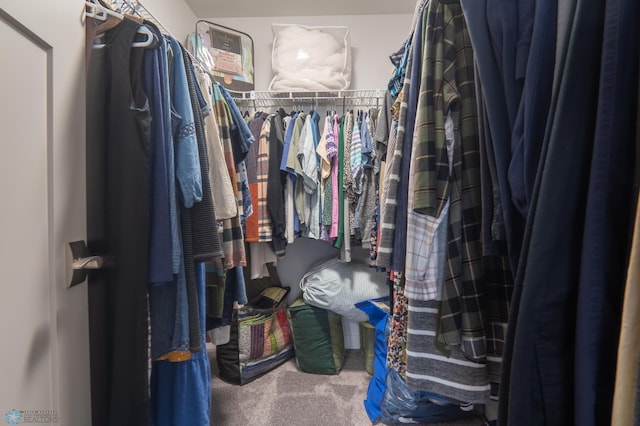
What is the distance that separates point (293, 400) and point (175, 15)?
95.5 inches

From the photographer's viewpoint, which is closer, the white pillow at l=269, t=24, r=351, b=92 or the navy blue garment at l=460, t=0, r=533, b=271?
the navy blue garment at l=460, t=0, r=533, b=271

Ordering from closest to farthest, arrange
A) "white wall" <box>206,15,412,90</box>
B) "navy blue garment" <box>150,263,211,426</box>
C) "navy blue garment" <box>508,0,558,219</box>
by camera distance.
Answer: "navy blue garment" <box>508,0,558,219</box> → "navy blue garment" <box>150,263,211,426</box> → "white wall" <box>206,15,412,90</box>

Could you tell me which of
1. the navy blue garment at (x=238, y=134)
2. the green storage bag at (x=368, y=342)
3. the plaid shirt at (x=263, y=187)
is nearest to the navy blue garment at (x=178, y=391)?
the navy blue garment at (x=238, y=134)

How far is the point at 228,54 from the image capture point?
1861 millimetres

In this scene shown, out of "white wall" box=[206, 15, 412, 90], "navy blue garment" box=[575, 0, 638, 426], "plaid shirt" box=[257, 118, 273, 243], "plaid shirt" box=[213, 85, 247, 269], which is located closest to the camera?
"navy blue garment" box=[575, 0, 638, 426]

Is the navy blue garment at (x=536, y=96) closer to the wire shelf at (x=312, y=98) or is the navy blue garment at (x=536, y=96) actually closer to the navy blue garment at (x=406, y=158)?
the navy blue garment at (x=406, y=158)

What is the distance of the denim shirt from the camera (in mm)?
752

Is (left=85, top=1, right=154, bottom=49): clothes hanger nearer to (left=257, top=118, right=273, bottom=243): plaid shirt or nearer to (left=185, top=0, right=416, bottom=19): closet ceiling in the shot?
(left=257, top=118, right=273, bottom=243): plaid shirt

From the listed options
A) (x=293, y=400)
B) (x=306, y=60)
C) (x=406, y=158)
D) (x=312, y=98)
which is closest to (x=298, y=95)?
(x=312, y=98)

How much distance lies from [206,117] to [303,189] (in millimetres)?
892

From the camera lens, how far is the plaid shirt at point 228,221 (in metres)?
1.02

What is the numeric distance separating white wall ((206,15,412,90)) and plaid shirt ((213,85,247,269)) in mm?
1096

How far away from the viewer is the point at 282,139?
5.76ft

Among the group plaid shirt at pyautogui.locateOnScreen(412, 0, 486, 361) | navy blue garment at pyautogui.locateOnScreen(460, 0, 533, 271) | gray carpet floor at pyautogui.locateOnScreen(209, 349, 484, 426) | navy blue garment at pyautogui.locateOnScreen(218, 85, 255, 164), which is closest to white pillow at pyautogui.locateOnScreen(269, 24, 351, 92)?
navy blue garment at pyautogui.locateOnScreen(218, 85, 255, 164)
